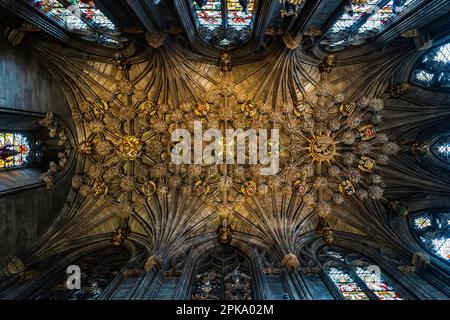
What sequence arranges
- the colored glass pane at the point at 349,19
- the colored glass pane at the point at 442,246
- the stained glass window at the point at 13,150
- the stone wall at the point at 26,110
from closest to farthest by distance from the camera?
the stone wall at the point at 26,110, the colored glass pane at the point at 349,19, the stained glass window at the point at 13,150, the colored glass pane at the point at 442,246

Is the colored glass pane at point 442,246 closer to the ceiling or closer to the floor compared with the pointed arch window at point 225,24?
closer to the floor

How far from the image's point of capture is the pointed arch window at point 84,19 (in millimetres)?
8211

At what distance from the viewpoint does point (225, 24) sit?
9602 mm

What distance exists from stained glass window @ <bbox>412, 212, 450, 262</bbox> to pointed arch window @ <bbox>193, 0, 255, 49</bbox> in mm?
9535

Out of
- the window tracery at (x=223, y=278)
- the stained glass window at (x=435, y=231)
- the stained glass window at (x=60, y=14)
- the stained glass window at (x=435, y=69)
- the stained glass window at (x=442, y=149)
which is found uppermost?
the stained glass window at (x=60, y=14)

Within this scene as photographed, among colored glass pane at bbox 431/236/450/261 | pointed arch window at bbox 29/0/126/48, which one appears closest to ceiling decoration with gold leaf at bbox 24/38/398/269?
pointed arch window at bbox 29/0/126/48

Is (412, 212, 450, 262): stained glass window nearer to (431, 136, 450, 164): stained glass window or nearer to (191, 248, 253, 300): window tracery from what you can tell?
(431, 136, 450, 164): stained glass window

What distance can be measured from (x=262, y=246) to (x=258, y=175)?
2774mm

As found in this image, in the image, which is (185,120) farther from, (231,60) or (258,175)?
(258,175)

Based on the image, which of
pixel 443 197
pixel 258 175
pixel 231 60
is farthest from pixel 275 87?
pixel 443 197

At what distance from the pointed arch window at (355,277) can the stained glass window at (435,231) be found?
8.09ft

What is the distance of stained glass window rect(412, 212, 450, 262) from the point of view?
9789mm

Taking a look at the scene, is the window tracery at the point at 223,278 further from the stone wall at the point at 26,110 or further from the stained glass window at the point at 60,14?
the stained glass window at the point at 60,14

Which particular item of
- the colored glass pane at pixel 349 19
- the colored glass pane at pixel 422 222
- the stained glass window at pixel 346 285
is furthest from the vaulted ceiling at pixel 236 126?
the stained glass window at pixel 346 285
